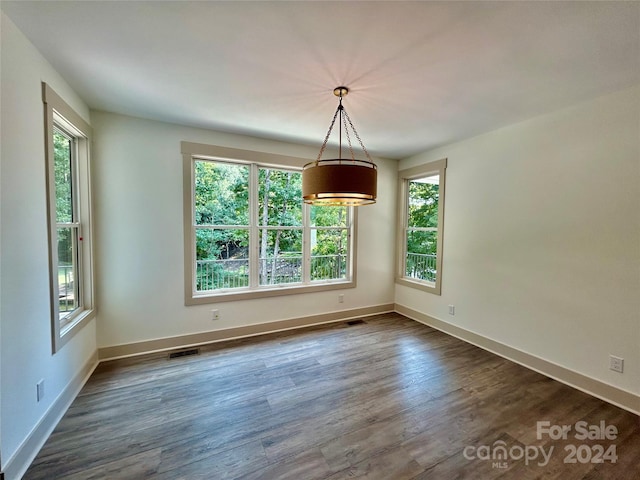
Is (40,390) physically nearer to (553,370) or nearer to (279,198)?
(279,198)

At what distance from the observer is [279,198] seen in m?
3.80

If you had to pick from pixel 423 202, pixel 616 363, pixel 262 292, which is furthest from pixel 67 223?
pixel 616 363

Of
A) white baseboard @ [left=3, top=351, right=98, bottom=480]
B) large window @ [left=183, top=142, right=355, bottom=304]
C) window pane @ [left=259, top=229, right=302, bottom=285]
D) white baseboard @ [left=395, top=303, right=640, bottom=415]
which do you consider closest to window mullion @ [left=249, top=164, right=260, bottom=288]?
large window @ [left=183, top=142, right=355, bottom=304]

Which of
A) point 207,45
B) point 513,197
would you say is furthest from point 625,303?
point 207,45

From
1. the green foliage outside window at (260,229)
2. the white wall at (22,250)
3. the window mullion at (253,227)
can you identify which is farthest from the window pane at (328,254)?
the white wall at (22,250)

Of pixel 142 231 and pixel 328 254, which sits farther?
pixel 328 254

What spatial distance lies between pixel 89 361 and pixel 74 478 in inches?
54.1

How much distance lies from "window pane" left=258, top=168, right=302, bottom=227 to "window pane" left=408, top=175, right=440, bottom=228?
6.32ft

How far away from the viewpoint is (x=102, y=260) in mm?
2814

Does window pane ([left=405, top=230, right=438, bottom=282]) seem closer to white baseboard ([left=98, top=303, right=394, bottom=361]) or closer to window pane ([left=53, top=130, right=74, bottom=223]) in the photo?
white baseboard ([left=98, top=303, right=394, bottom=361])

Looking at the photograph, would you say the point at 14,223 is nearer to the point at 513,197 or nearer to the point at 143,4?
the point at 143,4

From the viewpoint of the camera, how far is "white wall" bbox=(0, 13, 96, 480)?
149 cm

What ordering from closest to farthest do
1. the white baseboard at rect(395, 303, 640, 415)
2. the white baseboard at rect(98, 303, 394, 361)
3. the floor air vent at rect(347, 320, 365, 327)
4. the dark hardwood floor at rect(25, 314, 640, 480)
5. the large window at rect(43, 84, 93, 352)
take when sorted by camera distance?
the dark hardwood floor at rect(25, 314, 640, 480) → the large window at rect(43, 84, 93, 352) → the white baseboard at rect(395, 303, 640, 415) → the white baseboard at rect(98, 303, 394, 361) → the floor air vent at rect(347, 320, 365, 327)

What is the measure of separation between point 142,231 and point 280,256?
1.68m
